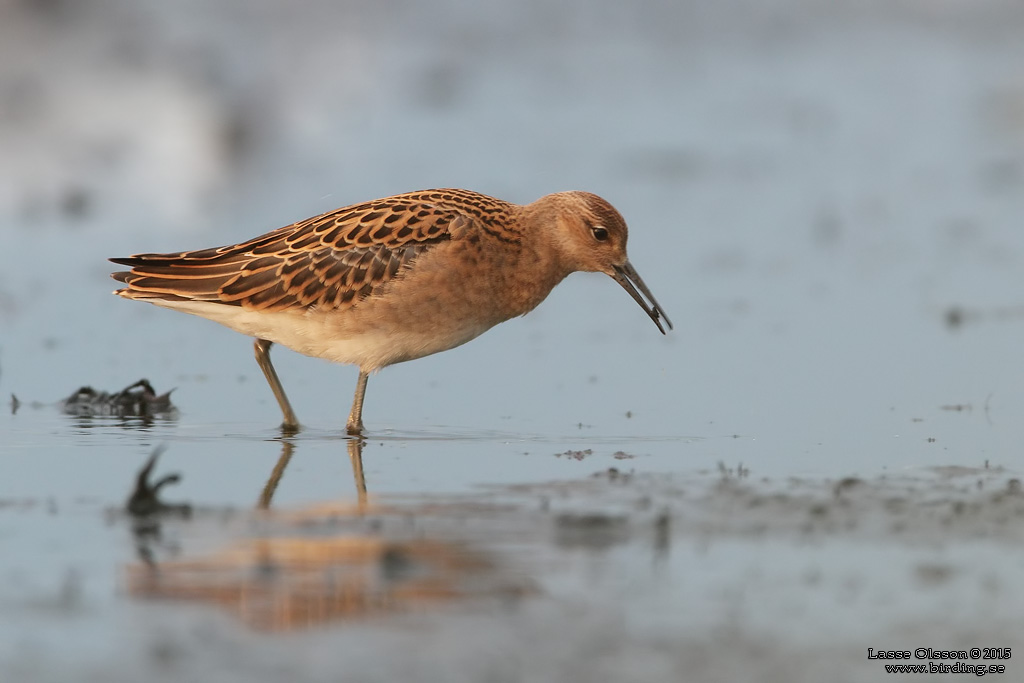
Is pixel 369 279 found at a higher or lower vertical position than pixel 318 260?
lower

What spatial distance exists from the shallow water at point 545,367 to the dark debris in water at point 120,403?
226 millimetres

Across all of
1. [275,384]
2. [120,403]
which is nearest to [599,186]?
[275,384]

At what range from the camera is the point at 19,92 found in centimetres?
2102

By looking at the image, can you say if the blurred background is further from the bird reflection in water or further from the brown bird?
the bird reflection in water

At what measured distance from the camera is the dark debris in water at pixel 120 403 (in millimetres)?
10148

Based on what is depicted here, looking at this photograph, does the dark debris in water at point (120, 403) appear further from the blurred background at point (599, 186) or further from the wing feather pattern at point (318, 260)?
the wing feather pattern at point (318, 260)

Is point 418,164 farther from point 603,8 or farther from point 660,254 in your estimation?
point 603,8

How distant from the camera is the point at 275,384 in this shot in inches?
408

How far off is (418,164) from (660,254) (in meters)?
4.31

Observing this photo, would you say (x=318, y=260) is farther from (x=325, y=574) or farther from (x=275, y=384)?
(x=325, y=574)

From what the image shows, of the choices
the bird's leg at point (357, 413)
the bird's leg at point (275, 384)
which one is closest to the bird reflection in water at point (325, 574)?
the bird's leg at point (357, 413)

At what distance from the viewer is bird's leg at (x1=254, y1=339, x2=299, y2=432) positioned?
10.0 m

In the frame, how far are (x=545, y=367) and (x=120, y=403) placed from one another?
3.10 metres

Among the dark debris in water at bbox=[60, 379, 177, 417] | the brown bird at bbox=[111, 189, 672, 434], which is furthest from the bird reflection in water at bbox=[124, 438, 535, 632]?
the dark debris in water at bbox=[60, 379, 177, 417]
